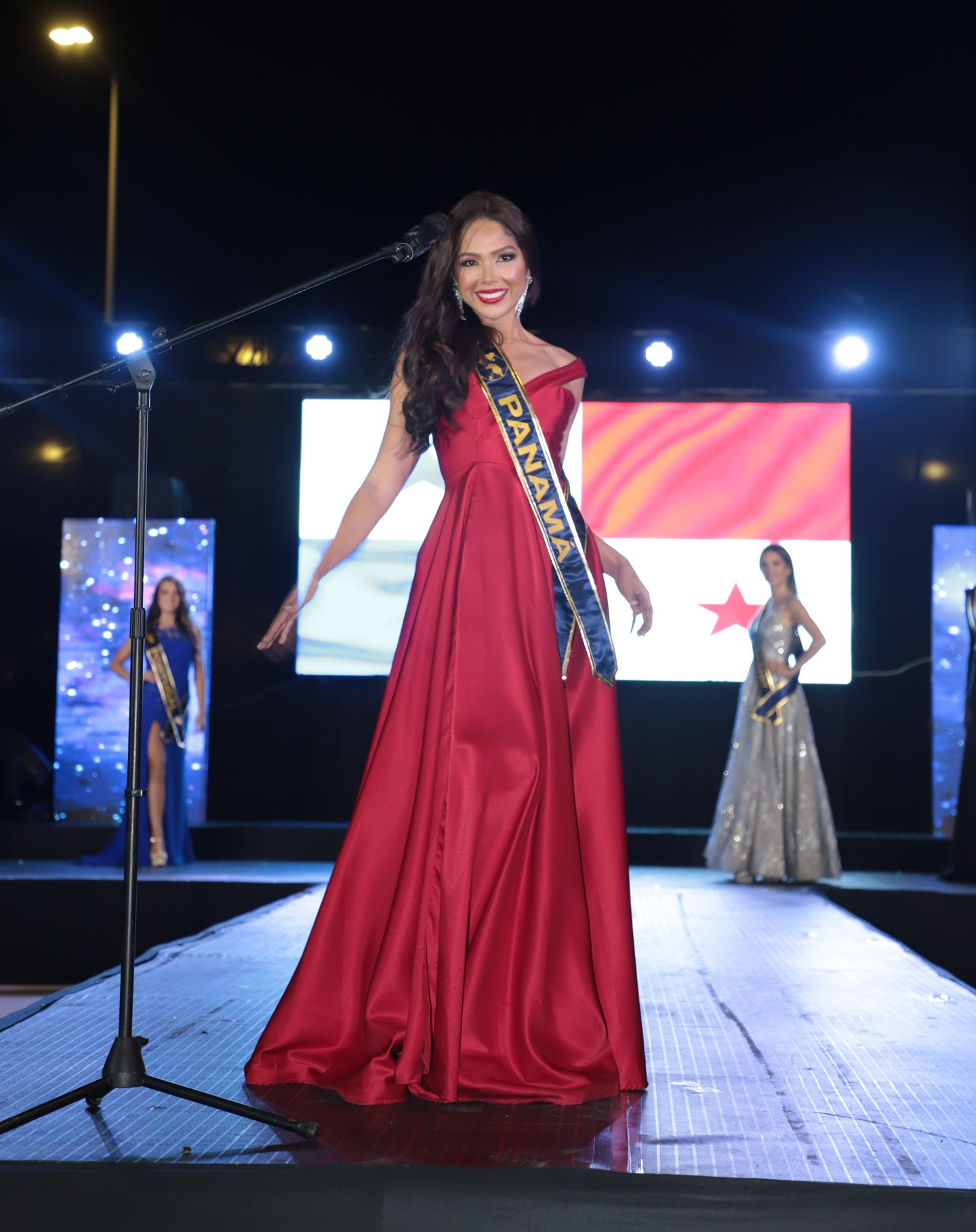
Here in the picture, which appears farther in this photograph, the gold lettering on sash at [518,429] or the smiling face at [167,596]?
the smiling face at [167,596]

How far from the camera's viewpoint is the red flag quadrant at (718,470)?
5.82 metres

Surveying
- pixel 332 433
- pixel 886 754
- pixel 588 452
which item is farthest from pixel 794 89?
pixel 886 754

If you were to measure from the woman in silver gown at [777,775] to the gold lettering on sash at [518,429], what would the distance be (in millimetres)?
3447

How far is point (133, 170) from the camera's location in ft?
18.0

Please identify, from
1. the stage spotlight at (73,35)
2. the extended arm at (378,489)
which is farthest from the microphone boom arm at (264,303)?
the stage spotlight at (73,35)

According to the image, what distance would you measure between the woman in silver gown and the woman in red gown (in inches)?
134

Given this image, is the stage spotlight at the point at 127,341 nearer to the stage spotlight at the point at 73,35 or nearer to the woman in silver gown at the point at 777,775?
the stage spotlight at the point at 73,35

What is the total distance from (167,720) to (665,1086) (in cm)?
414

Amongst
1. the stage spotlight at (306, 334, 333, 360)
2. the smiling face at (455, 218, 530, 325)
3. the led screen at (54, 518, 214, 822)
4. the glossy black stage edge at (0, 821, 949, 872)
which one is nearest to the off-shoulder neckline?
the smiling face at (455, 218, 530, 325)

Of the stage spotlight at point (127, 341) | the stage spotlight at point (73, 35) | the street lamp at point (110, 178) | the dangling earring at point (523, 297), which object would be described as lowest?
the dangling earring at point (523, 297)

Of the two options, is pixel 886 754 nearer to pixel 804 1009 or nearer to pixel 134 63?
pixel 804 1009

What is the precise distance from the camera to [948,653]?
6.03m

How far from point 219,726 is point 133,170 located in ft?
8.71

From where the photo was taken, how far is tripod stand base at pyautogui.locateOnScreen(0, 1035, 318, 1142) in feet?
4.31
